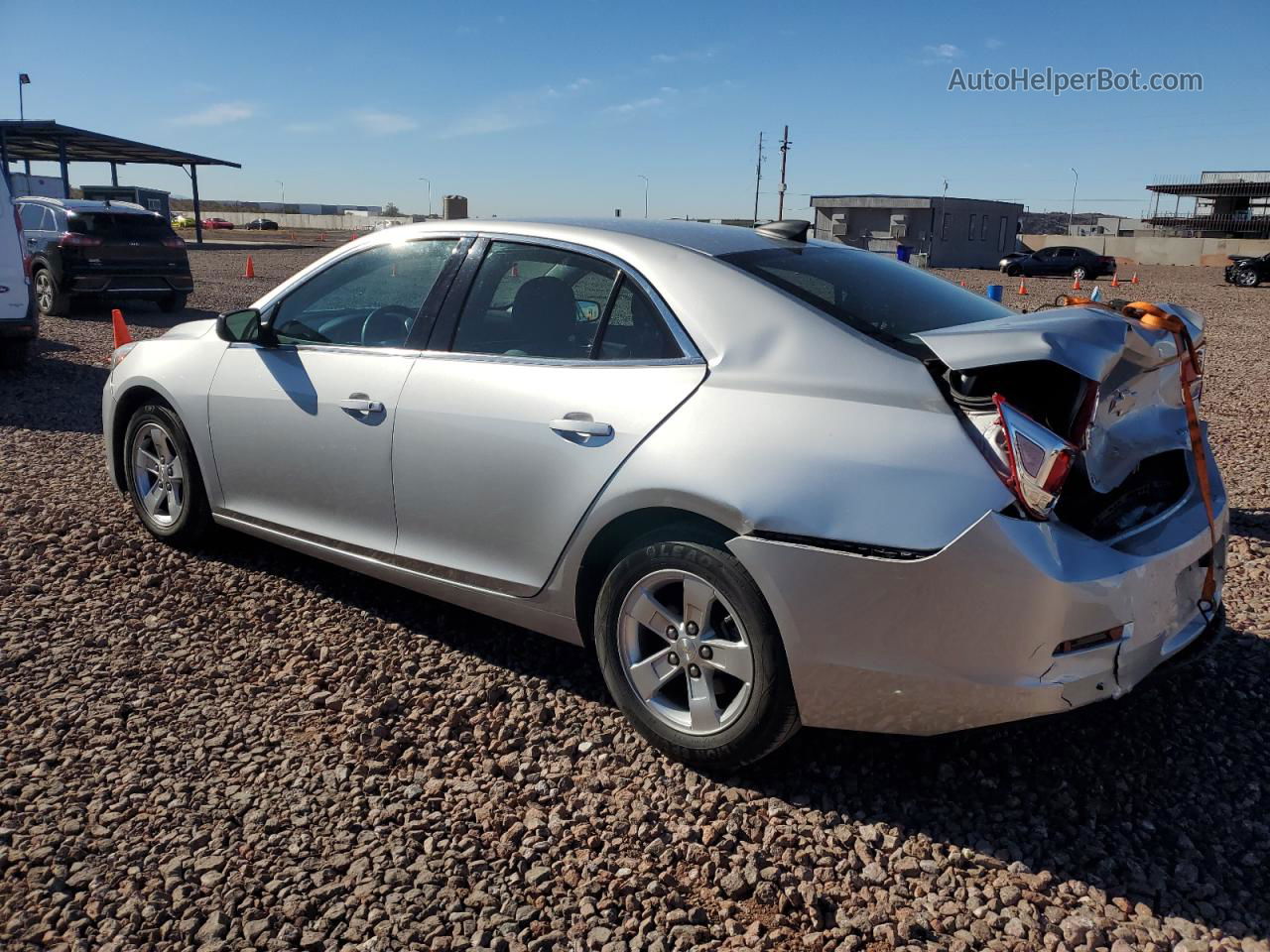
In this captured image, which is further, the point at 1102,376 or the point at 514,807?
the point at 514,807

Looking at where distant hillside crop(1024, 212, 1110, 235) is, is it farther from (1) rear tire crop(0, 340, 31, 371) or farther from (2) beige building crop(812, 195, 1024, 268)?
(1) rear tire crop(0, 340, 31, 371)

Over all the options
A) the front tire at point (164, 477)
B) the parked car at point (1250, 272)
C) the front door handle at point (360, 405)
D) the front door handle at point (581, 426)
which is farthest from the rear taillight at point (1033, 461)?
the parked car at point (1250, 272)

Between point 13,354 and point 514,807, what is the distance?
9.63 meters

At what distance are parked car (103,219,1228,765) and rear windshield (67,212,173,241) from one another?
12.2 meters

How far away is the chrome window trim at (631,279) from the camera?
3049mm

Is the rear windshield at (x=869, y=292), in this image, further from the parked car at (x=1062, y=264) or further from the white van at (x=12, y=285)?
the parked car at (x=1062, y=264)

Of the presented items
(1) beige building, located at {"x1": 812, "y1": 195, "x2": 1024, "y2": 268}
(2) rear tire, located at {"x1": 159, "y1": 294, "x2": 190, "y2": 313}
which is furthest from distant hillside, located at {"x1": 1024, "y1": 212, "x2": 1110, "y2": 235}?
(2) rear tire, located at {"x1": 159, "y1": 294, "x2": 190, "y2": 313}

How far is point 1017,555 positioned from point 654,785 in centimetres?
129

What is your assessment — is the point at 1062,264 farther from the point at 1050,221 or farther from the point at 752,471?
the point at 1050,221

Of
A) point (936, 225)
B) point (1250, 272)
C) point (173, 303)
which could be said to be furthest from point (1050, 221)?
point (173, 303)

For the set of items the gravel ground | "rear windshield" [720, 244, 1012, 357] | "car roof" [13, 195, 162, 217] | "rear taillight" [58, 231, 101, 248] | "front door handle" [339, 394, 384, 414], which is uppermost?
"car roof" [13, 195, 162, 217]

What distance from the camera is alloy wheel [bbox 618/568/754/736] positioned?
9.48 ft

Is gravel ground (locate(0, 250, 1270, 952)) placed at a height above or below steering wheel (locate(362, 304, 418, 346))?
below

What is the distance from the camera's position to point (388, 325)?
12.9 ft
